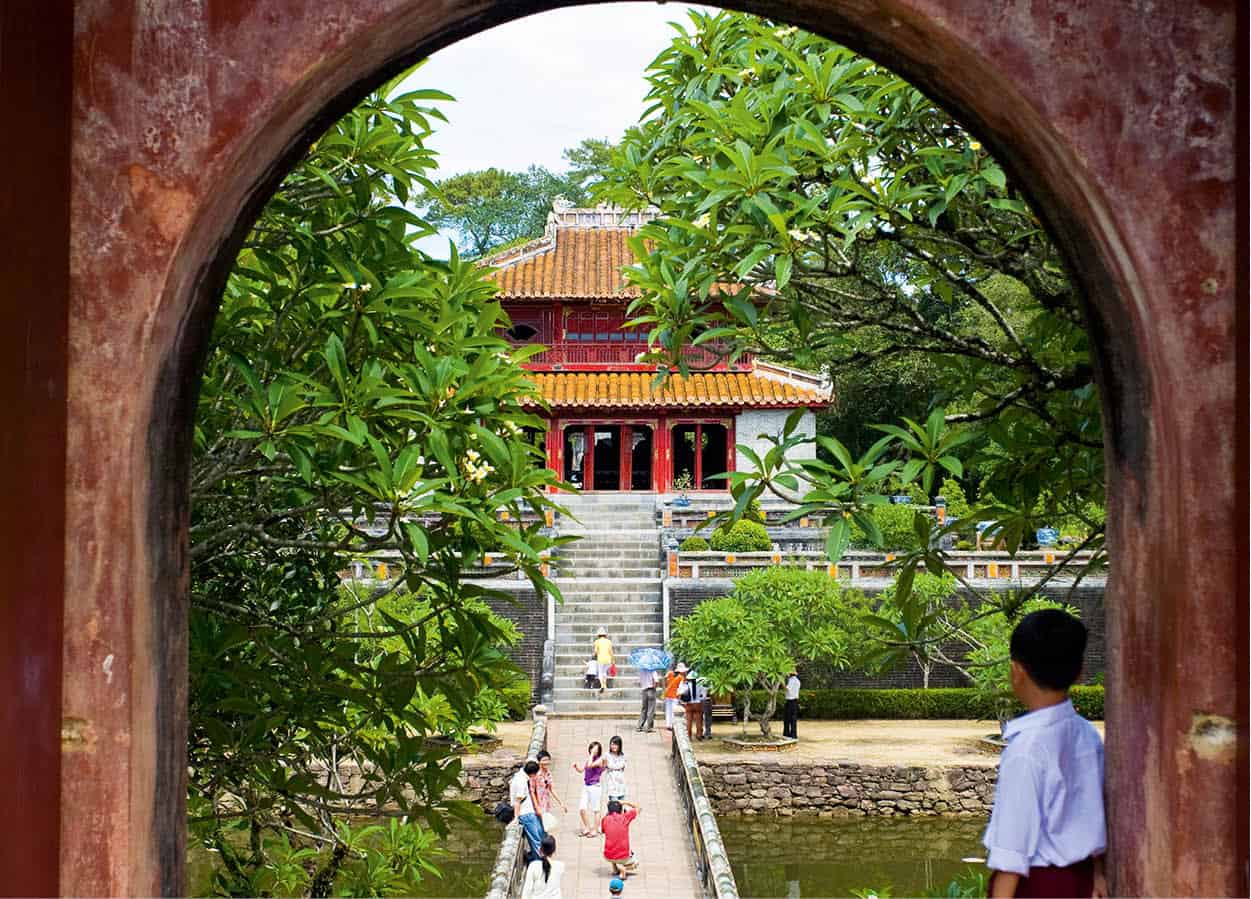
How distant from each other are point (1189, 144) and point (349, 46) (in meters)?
1.39

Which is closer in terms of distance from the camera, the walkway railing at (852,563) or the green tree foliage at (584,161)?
the walkway railing at (852,563)

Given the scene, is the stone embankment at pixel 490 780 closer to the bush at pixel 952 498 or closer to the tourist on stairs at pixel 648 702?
the tourist on stairs at pixel 648 702

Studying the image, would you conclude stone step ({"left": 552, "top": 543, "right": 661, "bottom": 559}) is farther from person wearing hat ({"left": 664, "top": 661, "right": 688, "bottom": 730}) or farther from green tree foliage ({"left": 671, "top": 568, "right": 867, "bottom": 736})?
green tree foliage ({"left": 671, "top": 568, "right": 867, "bottom": 736})

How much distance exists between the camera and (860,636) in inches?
607

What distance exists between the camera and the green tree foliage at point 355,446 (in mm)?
3504

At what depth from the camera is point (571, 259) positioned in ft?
79.1

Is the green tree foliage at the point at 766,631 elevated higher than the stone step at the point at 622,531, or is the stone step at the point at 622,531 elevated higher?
the stone step at the point at 622,531

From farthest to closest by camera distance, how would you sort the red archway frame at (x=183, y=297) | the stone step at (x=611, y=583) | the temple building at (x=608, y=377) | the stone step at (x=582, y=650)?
the temple building at (x=608, y=377), the stone step at (x=611, y=583), the stone step at (x=582, y=650), the red archway frame at (x=183, y=297)

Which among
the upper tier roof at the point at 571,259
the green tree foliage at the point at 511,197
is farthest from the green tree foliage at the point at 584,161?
the upper tier roof at the point at 571,259

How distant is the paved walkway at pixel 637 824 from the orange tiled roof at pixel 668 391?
839 centimetres

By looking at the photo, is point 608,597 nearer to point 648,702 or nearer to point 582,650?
point 582,650

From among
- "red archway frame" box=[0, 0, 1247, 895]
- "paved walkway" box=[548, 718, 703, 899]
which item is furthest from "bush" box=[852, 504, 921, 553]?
"red archway frame" box=[0, 0, 1247, 895]

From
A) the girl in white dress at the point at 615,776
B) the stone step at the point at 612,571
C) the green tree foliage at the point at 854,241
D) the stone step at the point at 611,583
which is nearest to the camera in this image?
the green tree foliage at the point at 854,241

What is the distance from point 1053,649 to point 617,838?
765cm
